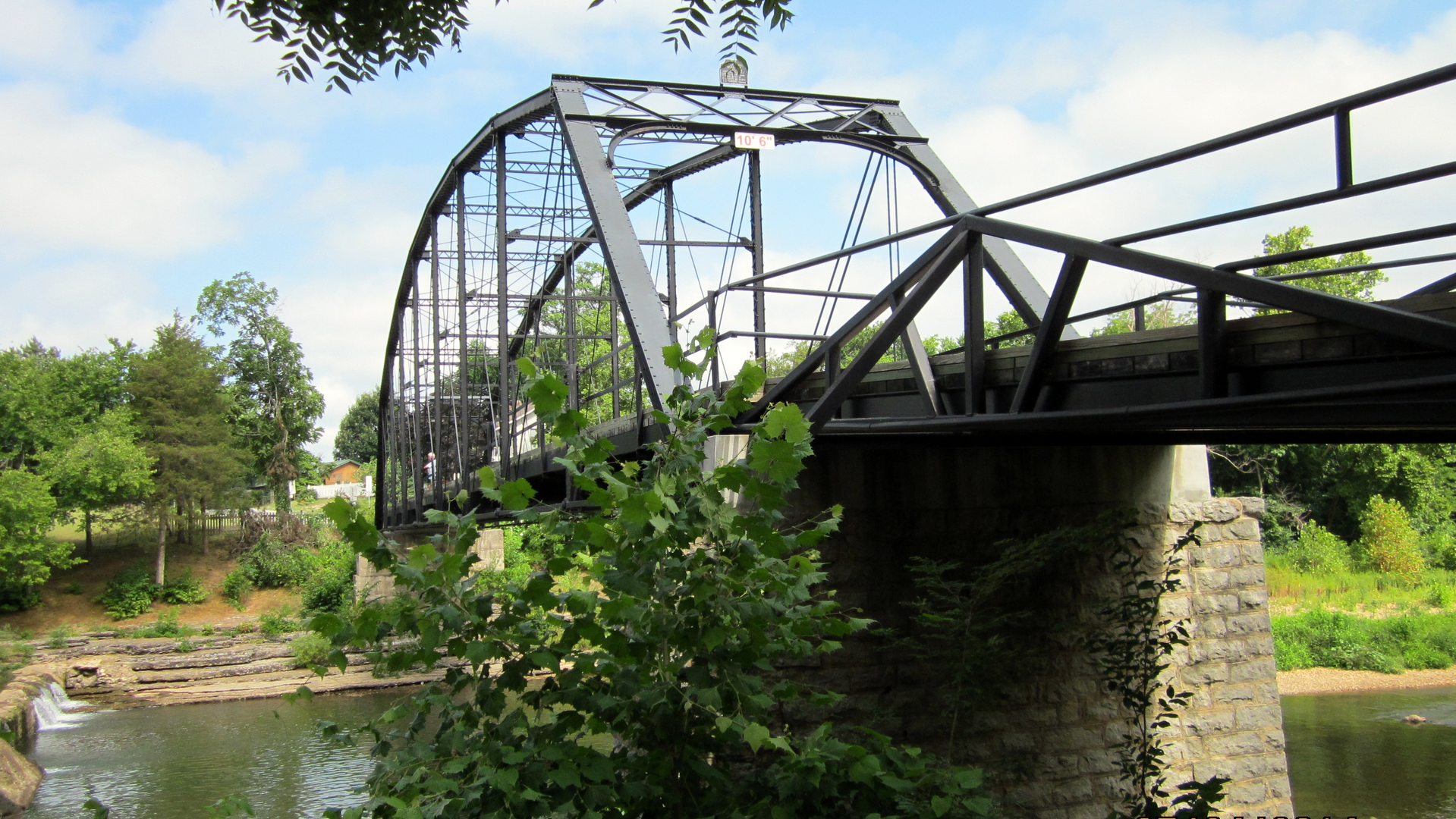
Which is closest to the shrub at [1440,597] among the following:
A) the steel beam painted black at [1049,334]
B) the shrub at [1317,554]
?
the shrub at [1317,554]

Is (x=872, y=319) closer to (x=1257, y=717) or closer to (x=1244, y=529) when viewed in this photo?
(x=1244, y=529)

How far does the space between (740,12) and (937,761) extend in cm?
539

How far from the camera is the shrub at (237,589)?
3991 cm

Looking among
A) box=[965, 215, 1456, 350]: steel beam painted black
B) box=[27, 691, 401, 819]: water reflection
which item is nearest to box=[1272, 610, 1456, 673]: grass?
box=[27, 691, 401, 819]: water reflection

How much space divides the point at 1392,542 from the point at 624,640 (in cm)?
3826

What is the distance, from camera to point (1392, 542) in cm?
3488

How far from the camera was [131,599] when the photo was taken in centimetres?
3759

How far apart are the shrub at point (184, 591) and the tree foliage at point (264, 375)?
13414 millimetres

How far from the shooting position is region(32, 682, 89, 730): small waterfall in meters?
22.9

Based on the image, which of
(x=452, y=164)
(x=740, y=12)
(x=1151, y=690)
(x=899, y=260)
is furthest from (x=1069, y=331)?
(x=452, y=164)

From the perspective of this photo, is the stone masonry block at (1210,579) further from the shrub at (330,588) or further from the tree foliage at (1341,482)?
the tree foliage at (1341,482)

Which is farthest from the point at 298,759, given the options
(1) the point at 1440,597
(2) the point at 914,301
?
(1) the point at 1440,597

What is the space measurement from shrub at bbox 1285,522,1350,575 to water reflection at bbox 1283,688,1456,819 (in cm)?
944

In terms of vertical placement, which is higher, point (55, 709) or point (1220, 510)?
point (1220, 510)
